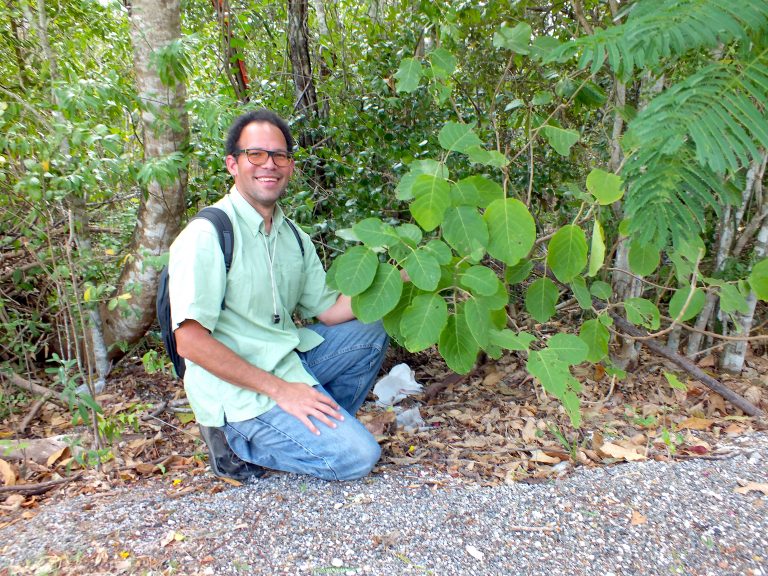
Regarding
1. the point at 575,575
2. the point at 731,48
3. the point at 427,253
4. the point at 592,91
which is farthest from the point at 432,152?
the point at 575,575

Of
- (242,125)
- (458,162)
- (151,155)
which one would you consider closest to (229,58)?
(151,155)

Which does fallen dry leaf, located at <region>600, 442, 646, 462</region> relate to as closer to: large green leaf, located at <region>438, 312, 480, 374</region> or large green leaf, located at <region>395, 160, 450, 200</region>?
large green leaf, located at <region>438, 312, 480, 374</region>

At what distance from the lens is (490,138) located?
337 centimetres

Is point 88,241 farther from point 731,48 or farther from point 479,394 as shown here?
point 731,48

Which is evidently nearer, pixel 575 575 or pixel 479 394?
pixel 575 575

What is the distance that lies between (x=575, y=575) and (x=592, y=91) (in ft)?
6.41

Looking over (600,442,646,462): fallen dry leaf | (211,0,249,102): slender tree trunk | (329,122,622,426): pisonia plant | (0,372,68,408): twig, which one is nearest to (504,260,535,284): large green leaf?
(329,122,622,426): pisonia plant

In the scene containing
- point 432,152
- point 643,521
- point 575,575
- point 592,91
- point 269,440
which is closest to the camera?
point 575,575

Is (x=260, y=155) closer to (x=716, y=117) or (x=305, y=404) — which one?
(x=305, y=404)

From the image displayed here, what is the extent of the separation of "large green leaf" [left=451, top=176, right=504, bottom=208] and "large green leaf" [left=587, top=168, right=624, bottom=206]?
0.33 meters

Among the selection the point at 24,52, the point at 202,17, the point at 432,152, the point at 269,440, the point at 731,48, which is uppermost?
the point at 202,17

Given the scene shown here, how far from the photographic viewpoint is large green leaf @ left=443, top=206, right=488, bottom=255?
1.96 m

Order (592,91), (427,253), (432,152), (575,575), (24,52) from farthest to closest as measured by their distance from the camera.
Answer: (24,52) → (432,152) → (592,91) → (427,253) → (575,575)

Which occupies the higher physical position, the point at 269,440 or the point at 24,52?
the point at 24,52
